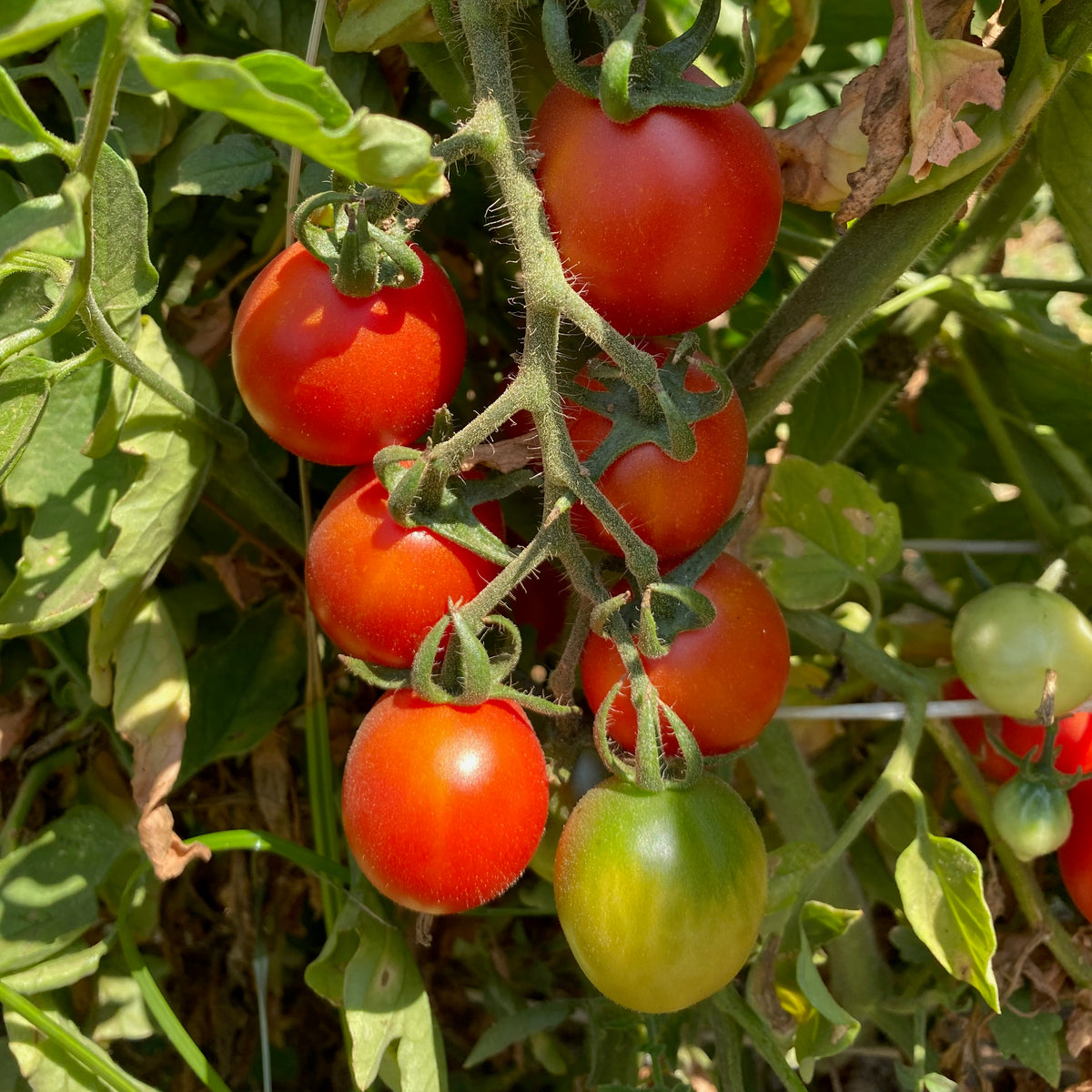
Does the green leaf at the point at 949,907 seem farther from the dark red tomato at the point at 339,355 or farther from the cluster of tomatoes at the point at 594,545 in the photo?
the dark red tomato at the point at 339,355

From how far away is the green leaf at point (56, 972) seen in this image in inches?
31.5

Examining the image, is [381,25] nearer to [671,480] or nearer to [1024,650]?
[671,480]

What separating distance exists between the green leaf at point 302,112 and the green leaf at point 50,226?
8cm

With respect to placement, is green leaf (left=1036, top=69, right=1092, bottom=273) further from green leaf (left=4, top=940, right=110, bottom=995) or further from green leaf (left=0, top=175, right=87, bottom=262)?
green leaf (left=4, top=940, right=110, bottom=995)

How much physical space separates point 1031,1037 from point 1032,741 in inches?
9.2

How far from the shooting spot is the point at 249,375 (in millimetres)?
617

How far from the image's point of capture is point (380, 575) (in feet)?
1.96

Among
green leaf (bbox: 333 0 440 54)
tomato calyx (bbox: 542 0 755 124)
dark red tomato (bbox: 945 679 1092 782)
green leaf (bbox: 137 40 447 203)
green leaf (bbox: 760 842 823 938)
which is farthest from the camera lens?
dark red tomato (bbox: 945 679 1092 782)

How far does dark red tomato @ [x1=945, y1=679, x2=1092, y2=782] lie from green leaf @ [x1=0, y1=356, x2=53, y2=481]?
70cm

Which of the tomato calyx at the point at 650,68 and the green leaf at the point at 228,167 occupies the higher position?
the tomato calyx at the point at 650,68

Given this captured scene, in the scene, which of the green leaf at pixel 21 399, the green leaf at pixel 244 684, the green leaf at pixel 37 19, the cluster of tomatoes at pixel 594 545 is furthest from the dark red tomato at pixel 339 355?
the green leaf at pixel 244 684

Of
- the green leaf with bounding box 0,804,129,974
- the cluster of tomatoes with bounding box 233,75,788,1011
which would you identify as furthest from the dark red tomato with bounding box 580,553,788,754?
the green leaf with bounding box 0,804,129,974

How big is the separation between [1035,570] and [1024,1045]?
1.47 feet

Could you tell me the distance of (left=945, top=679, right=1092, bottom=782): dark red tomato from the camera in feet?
2.81
